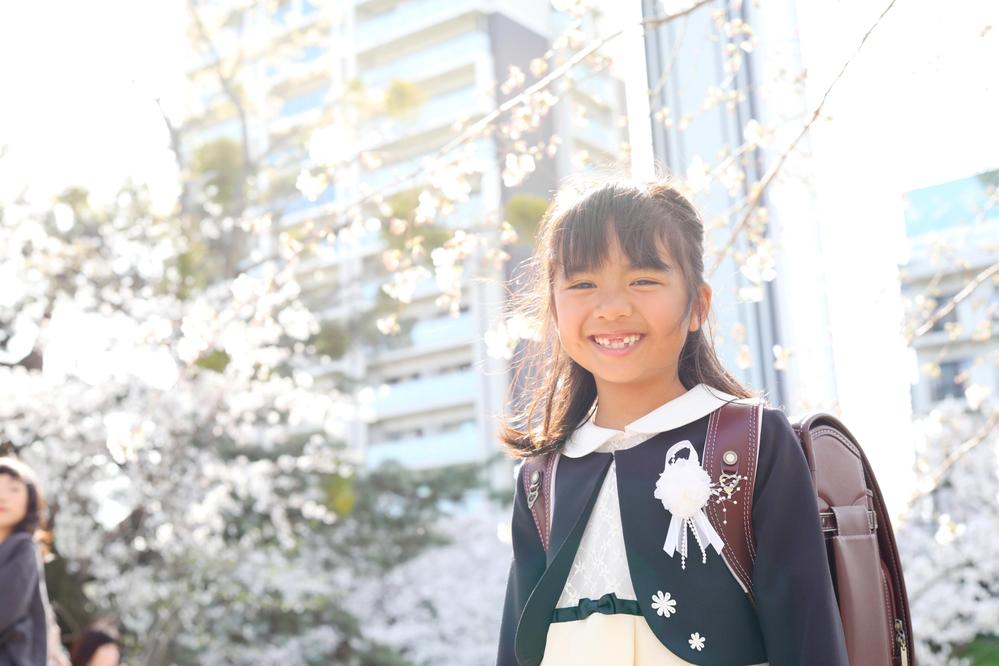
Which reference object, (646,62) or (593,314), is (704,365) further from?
(646,62)

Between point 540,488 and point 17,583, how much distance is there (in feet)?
6.09

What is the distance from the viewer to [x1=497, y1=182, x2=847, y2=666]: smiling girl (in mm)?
1060

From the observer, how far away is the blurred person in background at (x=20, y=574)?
2.58 m

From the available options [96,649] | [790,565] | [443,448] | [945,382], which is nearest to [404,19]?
[443,448]

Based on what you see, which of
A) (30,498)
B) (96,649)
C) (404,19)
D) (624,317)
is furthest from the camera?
(404,19)

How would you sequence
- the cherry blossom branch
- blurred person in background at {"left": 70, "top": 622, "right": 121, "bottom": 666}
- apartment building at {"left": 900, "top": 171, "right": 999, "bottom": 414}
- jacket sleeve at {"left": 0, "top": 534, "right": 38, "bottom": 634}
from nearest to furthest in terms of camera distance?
1. the cherry blossom branch
2. apartment building at {"left": 900, "top": 171, "right": 999, "bottom": 414}
3. jacket sleeve at {"left": 0, "top": 534, "right": 38, "bottom": 634}
4. blurred person in background at {"left": 70, "top": 622, "right": 121, "bottom": 666}

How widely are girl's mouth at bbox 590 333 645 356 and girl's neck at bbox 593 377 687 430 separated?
0.07 meters

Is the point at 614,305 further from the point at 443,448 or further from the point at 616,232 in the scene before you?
the point at 443,448

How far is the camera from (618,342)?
46.2 inches

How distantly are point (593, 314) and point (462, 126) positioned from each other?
3.24 feet

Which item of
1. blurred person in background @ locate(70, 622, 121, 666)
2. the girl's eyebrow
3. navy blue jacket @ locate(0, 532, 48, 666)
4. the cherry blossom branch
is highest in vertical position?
the cherry blossom branch

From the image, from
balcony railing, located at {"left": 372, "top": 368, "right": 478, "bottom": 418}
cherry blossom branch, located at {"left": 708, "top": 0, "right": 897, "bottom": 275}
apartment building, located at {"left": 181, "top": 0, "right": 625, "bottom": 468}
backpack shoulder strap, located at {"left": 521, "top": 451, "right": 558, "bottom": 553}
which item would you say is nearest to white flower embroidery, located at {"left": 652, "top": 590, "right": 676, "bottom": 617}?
backpack shoulder strap, located at {"left": 521, "top": 451, "right": 558, "bottom": 553}

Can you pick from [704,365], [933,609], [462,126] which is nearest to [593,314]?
[704,365]

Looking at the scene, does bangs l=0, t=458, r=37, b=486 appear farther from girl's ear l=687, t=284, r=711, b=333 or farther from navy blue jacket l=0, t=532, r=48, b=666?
girl's ear l=687, t=284, r=711, b=333
